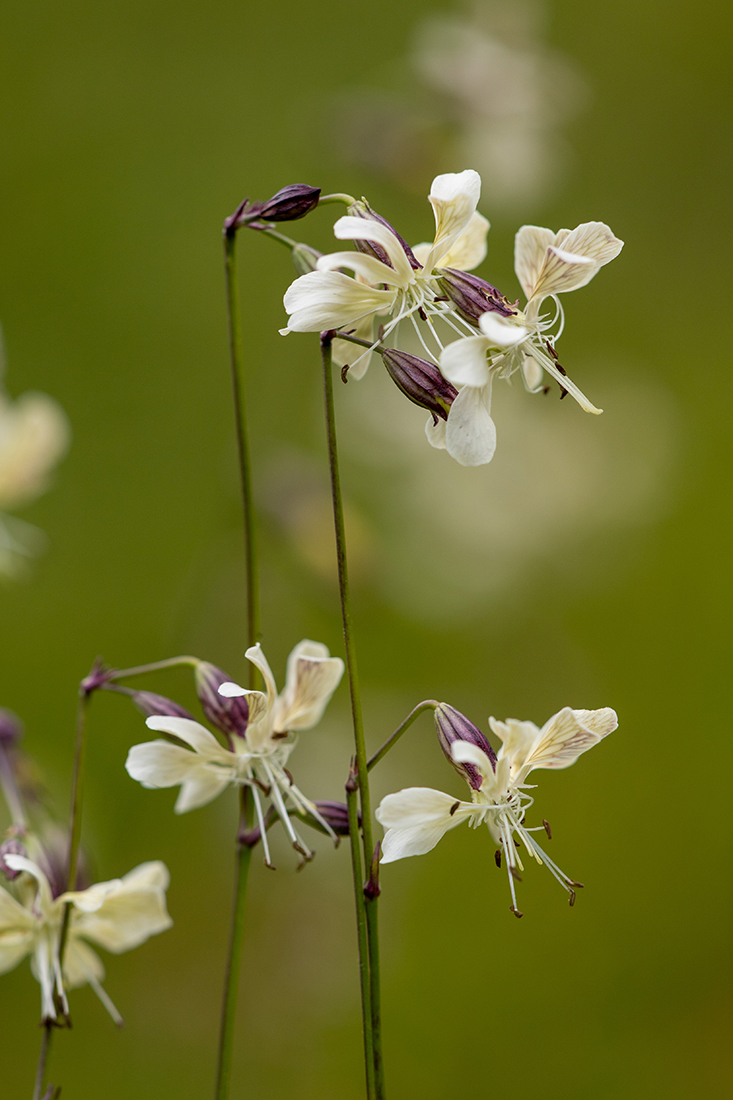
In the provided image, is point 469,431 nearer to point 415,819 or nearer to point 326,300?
point 326,300

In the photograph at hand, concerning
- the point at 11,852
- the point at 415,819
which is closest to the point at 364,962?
the point at 415,819

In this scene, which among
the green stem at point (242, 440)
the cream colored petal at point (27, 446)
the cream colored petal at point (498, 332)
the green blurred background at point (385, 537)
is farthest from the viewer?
the green blurred background at point (385, 537)

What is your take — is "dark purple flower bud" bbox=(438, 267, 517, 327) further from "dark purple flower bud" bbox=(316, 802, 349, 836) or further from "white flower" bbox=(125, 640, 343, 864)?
"dark purple flower bud" bbox=(316, 802, 349, 836)

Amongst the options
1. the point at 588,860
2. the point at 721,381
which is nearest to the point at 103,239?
the point at 721,381

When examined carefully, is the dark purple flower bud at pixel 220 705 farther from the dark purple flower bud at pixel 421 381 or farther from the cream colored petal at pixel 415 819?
the dark purple flower bud at pixel 421 381

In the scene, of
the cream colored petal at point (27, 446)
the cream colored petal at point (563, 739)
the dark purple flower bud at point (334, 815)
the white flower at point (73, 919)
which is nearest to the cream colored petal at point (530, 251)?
the cream colored petal at point (563, 739)

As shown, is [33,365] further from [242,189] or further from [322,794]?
[322,794]
